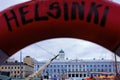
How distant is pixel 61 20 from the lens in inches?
263

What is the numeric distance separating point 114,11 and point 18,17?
1.74m

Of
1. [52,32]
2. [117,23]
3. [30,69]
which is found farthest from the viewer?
[30,69]

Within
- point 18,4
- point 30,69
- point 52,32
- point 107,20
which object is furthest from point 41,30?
point 30,69

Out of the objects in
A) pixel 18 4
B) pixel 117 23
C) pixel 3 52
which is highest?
pixel 18 4

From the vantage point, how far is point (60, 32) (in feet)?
22.7

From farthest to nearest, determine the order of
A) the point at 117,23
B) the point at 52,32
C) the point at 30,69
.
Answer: the point at 30,69, the point at 52,32, the point at 117,23

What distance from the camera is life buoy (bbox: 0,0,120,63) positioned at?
6.55 metres

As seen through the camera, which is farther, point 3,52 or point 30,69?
point 30,69

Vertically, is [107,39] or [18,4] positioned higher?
[18,4]

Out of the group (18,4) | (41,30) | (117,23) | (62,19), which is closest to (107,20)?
(117,23)

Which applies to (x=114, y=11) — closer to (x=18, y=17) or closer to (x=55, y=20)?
(x=55, y=20)

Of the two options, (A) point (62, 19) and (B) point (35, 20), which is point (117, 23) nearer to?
(A) point (62, 19)

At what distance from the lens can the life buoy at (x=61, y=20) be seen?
258 inches

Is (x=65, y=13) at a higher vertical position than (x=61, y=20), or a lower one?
higher
